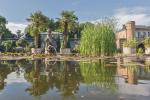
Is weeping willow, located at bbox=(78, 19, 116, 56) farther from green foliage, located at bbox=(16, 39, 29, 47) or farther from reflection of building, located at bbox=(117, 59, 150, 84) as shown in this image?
Result: green foliage, located at bbox=(16, 39, 29, 47)

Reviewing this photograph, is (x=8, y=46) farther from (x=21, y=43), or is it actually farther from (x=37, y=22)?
(x=37, y=22)

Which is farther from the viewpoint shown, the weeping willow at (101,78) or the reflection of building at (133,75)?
the reflection of building at (133,75)

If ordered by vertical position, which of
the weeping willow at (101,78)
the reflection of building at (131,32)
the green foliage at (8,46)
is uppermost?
the reflection of building at (131,32)

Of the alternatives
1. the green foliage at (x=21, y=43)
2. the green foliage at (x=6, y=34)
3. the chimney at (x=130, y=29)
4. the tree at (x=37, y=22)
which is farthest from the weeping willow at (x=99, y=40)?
the green foliage at (x=6, y=34)

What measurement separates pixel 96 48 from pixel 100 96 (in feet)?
144

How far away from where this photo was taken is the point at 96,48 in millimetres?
58281

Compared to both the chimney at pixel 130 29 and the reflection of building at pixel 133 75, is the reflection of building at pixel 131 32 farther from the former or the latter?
the reflection of building at pixel 133 75

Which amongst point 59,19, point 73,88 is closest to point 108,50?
point 59,19

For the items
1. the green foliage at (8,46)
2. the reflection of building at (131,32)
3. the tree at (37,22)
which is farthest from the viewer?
the reflection of building at (131,32)

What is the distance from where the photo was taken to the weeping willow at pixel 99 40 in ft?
189

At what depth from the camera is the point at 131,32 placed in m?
95.2

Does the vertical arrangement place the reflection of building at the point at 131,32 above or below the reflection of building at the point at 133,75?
above

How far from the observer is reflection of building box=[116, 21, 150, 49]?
95375 mm

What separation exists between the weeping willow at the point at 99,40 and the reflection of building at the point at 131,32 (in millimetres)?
33961
